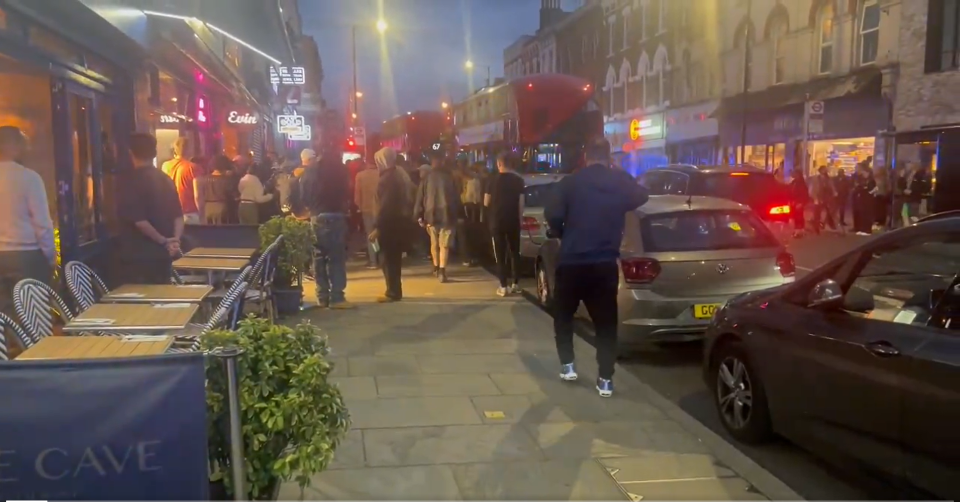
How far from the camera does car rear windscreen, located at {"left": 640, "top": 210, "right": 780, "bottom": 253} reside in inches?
301

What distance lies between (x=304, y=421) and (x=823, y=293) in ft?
9.90

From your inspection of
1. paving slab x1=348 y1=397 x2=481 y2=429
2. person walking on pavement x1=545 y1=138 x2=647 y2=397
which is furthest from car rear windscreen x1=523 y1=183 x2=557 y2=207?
paving slab x1=348 y1=397 x2=481 y2=429

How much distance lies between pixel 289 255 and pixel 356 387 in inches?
115

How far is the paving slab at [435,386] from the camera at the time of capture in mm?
6344

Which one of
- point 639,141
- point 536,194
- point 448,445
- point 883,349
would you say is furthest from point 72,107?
point 639,141

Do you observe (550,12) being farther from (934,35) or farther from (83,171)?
(83,171)

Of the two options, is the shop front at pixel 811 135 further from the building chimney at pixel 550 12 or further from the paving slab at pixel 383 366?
the building chimney at pixel 550 12

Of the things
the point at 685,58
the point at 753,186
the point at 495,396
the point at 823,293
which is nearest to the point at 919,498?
the point at 823,293

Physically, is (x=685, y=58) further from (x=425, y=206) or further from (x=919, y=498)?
(x=919, y=498)

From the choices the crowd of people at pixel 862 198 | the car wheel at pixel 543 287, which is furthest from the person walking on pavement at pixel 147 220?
the crowd of people at pixel 862 198

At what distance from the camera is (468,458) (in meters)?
4.92

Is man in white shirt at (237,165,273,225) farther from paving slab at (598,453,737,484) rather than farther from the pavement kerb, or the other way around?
paving slab at (598,453,737,484)

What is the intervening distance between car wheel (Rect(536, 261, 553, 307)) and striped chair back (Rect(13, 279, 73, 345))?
20.1 ft

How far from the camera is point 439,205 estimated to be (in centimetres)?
1205
